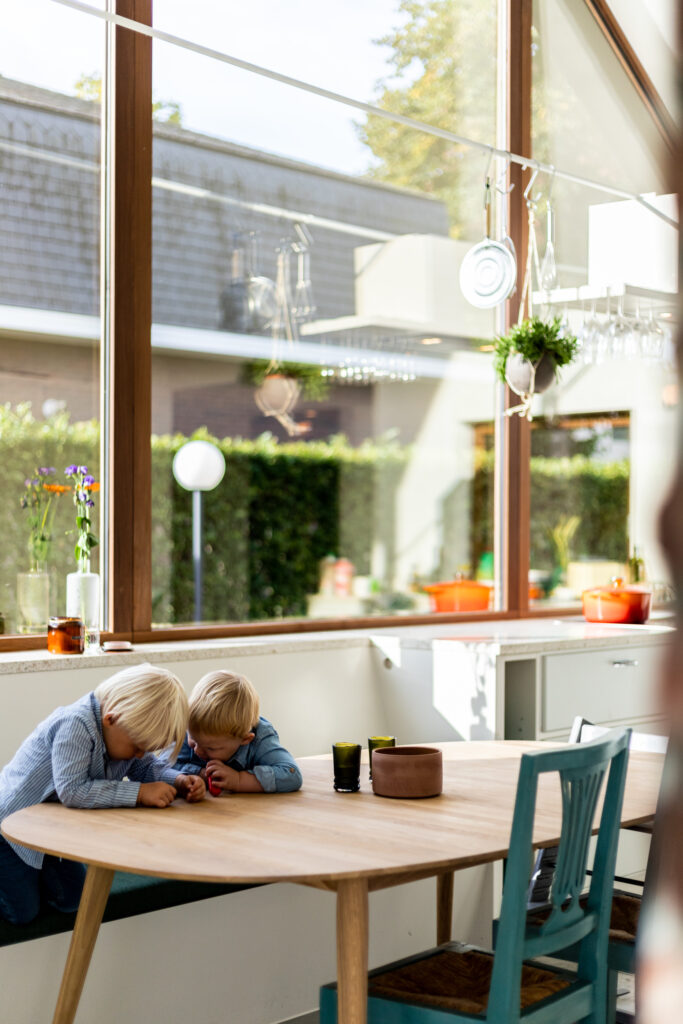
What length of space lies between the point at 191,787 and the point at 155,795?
0.30 feet

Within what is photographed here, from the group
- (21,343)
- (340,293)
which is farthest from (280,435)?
(21,343)

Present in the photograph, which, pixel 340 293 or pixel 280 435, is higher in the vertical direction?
pixel 340 293

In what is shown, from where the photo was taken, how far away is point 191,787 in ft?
7.75

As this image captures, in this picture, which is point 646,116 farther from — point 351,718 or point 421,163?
point 351,718

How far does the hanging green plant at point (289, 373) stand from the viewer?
20.7ft

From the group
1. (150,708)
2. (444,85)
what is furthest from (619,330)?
(150,708)

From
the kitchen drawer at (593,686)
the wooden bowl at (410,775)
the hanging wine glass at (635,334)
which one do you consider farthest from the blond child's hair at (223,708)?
the hanging wine glass at (635,334)

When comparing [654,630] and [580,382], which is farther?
[580,382]

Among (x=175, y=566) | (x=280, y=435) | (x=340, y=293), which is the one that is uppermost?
(x=340, y=293)

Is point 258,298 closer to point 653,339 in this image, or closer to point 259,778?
point 653,339

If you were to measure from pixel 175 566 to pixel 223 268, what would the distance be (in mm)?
1534

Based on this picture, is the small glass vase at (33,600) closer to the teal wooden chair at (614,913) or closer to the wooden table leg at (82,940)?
the wooden table leg at (82,940)

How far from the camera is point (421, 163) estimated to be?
20.8 ft

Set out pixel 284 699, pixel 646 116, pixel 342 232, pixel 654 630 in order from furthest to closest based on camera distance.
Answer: pixel 342 232
pixel 646 116
pixel 654 630
pixel 284 699
